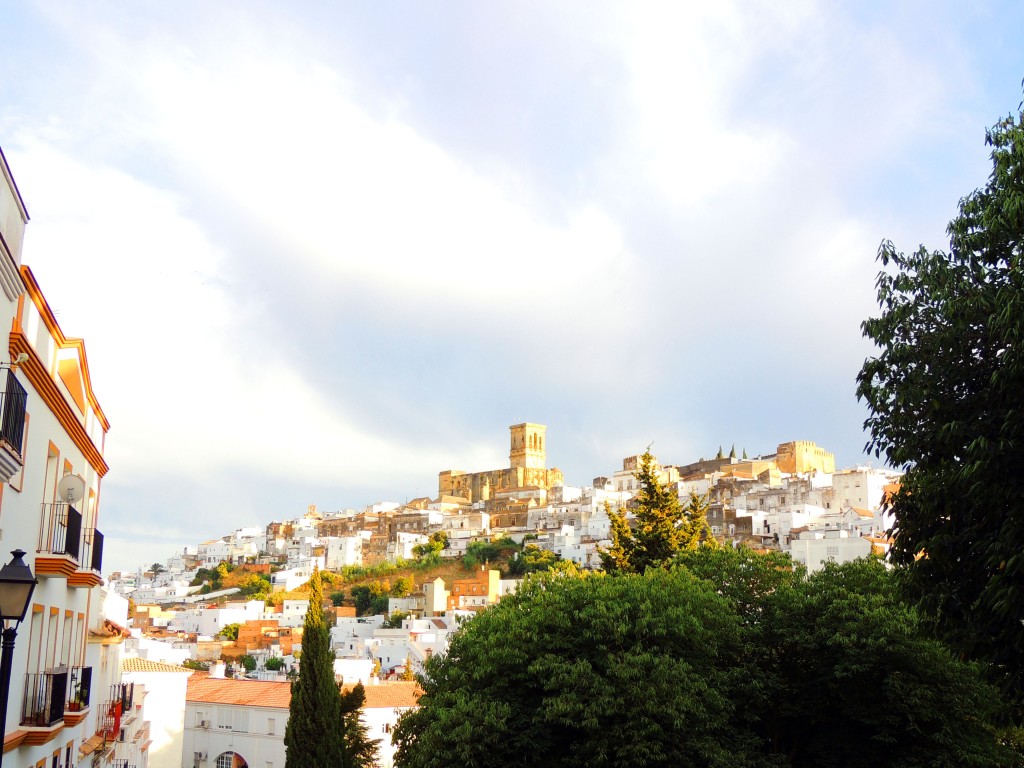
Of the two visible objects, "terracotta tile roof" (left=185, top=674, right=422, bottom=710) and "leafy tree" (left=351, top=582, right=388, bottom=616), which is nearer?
"terracotta tile roof" (left=185, top=674, right=422, bottom=710)

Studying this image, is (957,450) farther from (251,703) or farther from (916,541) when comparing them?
(251,703)

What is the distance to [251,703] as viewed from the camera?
153 feet

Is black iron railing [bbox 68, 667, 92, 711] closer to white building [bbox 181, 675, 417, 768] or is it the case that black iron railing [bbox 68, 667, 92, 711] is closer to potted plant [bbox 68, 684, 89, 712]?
potted plant [bbox 68, 684, 89, 712]

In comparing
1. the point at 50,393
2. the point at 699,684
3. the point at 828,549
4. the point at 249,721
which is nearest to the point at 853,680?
the point at 699,684

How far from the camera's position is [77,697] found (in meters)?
14.9

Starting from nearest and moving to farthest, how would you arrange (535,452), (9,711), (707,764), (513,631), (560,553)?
(9,711), (707,764), (513,631), (560,553), (535,452)

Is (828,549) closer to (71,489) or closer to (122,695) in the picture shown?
(122,695)

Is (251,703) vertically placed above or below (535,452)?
below

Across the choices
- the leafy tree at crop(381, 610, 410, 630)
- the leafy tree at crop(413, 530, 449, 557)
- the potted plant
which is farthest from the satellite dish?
the leafy tree at crop(413, 530, 449, 557)

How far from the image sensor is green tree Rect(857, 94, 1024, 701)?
10.3 m

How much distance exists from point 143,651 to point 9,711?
135 feet

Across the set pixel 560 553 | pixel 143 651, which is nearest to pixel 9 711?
pixel 143 651

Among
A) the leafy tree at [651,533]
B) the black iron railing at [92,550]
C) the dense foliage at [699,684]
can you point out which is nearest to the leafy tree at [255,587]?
the leafy tree at [651,533]

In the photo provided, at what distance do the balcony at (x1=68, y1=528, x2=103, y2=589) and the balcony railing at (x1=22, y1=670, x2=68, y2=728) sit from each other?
2079mm
